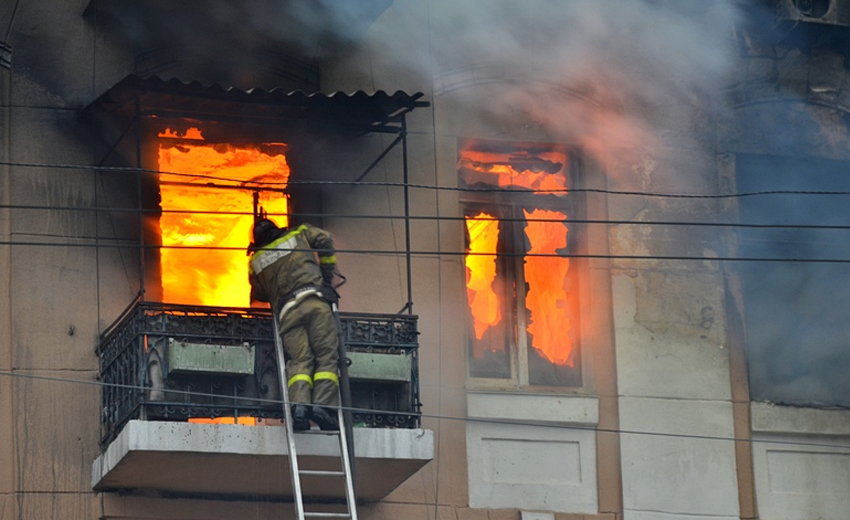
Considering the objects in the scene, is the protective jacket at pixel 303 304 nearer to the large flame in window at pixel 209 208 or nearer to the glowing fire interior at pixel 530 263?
the large flame in window at pixel 209 208

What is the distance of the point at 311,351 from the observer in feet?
40.8

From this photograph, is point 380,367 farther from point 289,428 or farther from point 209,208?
point 209,208

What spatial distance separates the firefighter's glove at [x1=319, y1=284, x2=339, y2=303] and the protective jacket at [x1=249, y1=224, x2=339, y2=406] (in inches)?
1.5

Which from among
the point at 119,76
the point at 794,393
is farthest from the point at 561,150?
the point at 119,76

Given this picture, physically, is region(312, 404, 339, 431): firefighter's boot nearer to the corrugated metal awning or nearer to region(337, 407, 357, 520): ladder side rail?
region(337, 407, 357, 520): ladder side rail

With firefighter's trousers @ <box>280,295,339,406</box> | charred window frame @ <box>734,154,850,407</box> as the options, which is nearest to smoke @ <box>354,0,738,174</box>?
charred window frame @ <box>734,154,850,407</box>

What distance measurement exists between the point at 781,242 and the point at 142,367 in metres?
6.38

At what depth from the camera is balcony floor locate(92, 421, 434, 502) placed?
1207cm

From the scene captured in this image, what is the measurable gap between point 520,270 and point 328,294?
2.72 m

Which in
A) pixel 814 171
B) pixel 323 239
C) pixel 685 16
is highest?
pixel 685 16

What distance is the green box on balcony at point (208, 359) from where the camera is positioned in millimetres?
12422

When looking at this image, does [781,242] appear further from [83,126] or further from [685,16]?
[83,126]

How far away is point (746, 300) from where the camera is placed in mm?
15242

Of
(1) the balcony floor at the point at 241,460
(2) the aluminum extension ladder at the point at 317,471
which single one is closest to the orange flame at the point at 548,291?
(1) the balcony floor at the point at 241,460
